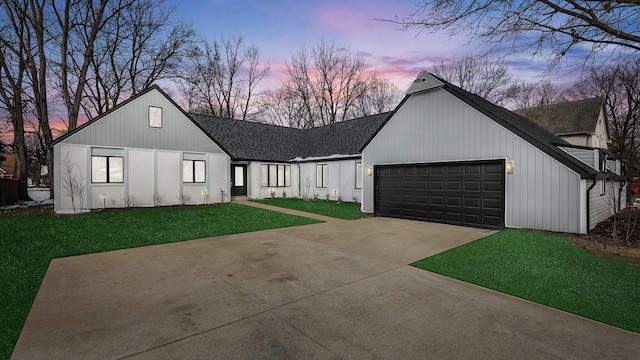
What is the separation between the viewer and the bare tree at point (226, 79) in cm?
3122

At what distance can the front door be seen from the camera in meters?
19.5

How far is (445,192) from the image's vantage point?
11.3 meters

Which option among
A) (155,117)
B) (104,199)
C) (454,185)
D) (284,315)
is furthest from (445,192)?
(104,199)

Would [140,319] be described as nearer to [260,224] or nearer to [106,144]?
[260,224]

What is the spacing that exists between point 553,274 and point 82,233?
40.5ft

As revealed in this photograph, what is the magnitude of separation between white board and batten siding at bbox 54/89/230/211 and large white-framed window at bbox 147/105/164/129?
0.15m

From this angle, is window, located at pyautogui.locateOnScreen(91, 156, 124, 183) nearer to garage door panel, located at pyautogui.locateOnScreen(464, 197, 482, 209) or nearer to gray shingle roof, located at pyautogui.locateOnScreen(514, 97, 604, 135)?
garage door panel, located at pyautogui.locateOnScreen(464, 197, 482, 209)

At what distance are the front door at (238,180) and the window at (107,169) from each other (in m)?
6.72

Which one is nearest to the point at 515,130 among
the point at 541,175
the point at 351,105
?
the point at 541,175

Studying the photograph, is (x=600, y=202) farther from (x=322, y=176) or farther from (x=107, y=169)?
(x=107, y=169)

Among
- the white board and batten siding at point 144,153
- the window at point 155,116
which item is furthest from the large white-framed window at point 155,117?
the white board and batten siding at point 144,153

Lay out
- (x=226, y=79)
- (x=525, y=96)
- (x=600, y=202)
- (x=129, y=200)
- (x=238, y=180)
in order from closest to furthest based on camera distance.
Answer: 1. (x=600, y=202)
2. (x=129, y=200)
3. (x=238, y=180)
4. (x=525, y=96)
5. (x=226, y=79)

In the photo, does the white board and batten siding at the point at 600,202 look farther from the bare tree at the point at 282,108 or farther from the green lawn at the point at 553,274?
the bare tree at the point at 282,108

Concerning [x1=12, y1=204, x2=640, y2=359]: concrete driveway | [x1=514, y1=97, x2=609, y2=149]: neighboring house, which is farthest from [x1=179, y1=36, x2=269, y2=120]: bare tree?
[x1=514, y1=97, x2=609, y2=149]: neighboring house
